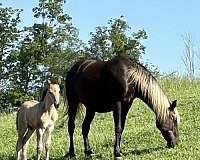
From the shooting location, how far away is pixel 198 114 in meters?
12.7

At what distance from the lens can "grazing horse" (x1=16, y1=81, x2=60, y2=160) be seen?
8.31m

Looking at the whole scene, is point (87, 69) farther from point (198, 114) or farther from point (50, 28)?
point (50, 28)

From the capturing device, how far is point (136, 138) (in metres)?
10.3

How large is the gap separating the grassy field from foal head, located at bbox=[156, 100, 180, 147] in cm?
16

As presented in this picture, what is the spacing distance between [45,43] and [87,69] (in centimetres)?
2952

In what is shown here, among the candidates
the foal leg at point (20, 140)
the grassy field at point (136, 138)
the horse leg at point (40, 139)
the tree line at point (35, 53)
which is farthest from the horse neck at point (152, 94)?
the tree line at point (35, 53)

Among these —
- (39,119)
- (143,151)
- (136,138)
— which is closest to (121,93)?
(143,151)

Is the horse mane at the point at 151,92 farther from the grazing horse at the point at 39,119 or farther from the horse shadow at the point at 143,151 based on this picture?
the grazing horse at the point at 39,119

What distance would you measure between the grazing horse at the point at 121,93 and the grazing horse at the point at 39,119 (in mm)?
885

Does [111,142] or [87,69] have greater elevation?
[87,69]

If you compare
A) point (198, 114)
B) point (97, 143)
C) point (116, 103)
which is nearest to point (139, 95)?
point (116, 103)

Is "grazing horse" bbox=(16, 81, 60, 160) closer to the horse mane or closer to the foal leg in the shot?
the foal leg

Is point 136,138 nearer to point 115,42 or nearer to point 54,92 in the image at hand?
point 54,92

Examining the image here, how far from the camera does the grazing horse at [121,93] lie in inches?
342
